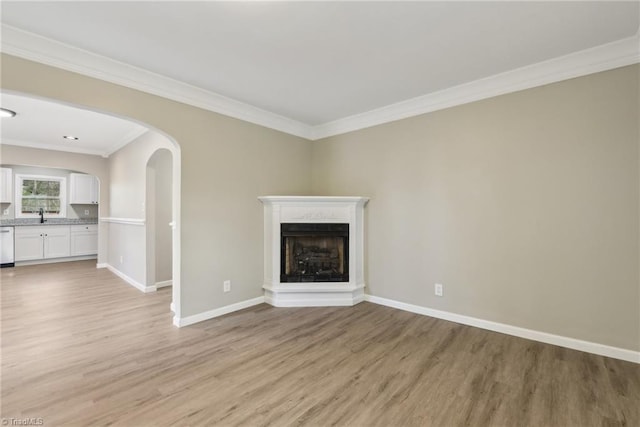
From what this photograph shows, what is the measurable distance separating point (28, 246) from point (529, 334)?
926cm

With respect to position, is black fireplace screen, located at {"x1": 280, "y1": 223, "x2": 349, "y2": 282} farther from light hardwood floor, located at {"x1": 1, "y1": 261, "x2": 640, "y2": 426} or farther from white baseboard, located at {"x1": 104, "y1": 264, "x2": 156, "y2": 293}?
white baseboard, located at {"x1": 104, "y1": 264, "x2": 156, "y2": 293}

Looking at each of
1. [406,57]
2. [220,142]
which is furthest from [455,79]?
[220,142]

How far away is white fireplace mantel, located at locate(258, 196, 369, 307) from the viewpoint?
3.63 m

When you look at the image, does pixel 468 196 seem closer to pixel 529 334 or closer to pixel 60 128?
pixel 529 334

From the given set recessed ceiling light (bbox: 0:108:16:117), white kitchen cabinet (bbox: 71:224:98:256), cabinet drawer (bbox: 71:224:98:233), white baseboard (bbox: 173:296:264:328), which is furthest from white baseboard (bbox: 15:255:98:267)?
white baseboard (bbox: 173:296:264:328)

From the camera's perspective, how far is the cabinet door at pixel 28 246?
612 cm

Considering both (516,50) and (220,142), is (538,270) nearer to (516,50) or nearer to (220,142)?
(516,50)

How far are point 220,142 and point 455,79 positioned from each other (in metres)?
2.65

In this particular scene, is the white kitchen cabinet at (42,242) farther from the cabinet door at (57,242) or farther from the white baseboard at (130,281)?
the white baseboard at (130,281)

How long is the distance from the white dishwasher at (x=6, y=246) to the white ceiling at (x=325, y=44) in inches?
243

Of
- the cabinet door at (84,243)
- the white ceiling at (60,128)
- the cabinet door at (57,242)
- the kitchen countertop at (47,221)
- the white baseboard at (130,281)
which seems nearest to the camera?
the white ceiling at (60,128)

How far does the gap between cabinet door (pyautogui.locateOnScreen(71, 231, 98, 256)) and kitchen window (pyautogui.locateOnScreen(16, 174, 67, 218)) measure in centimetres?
71

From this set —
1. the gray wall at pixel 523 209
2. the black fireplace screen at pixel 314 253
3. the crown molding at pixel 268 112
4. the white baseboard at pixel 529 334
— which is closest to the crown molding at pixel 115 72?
the crown molding at pixel 268 112

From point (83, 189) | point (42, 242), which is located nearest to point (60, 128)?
A: point (83, 189)
